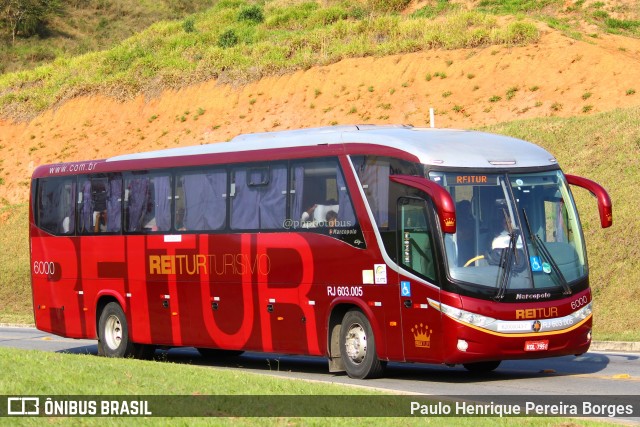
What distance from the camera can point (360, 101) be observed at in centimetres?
4894

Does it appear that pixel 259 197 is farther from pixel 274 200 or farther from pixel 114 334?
pixel 114 334

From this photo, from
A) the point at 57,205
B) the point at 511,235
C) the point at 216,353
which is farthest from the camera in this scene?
the point at 57,205

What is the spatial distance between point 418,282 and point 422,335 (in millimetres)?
714

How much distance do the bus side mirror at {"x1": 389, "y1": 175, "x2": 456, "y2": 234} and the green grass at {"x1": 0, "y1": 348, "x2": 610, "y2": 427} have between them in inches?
101

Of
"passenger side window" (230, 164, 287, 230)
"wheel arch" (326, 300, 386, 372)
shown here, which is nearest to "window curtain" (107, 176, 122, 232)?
"passenger side window" (230, 164, 287, 230)

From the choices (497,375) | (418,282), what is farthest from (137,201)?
(497,375)

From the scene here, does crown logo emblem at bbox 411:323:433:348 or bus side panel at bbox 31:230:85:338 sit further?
bus side panel at bbox 31:230:85:338

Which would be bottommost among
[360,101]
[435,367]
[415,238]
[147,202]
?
[435,367]

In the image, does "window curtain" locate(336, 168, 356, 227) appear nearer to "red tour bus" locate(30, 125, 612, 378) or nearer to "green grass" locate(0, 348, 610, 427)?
"red tour bus" locate(30, 125, 612, 378)

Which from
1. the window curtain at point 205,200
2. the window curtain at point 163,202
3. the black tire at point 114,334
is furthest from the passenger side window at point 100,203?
the window curtain at point 205,200

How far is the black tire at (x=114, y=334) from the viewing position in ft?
67.8

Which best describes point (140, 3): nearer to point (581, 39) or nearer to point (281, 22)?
point (281, 22)

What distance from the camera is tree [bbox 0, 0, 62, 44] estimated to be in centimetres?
8425

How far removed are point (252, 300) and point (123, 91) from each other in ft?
142
